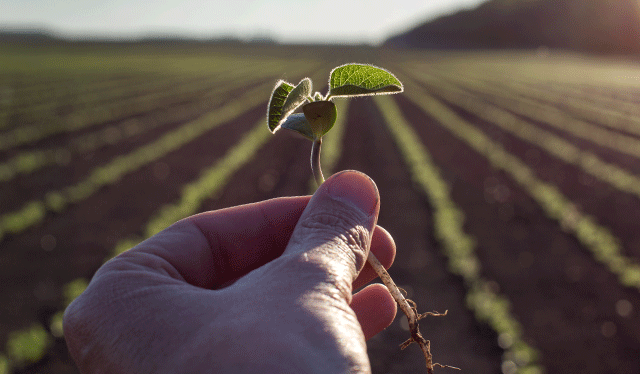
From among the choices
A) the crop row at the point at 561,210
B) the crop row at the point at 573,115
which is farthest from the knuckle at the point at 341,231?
the crop row at the point at 573,115

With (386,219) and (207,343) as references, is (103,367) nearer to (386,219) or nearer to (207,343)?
(207,343)

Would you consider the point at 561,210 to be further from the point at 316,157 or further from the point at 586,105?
A: the point at 586,105

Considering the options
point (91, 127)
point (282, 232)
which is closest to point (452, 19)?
point (91, 127)

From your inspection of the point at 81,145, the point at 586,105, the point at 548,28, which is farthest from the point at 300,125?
the point at 548,28

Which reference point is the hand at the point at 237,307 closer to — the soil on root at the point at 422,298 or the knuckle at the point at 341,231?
the knuckle at the point at 341,231

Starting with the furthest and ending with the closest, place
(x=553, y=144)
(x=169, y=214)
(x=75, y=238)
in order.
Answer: (x=553, y=144)
(x=169, y=214)
(x=75, y=238)
